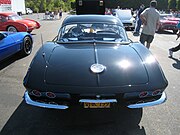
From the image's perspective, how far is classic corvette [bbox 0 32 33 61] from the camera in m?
5.33

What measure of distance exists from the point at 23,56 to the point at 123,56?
4.59 meters

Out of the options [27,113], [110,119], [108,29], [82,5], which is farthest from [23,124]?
[82,5]

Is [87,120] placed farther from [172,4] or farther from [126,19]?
[172,4]

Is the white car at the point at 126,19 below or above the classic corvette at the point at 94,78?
above

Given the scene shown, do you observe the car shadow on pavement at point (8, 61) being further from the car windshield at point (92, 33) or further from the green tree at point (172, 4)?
the green tree at point (172, 4)

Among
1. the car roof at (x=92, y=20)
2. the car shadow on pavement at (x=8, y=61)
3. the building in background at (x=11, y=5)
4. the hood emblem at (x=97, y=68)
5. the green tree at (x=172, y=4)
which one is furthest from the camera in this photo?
the green tree at (x=172, y=4)

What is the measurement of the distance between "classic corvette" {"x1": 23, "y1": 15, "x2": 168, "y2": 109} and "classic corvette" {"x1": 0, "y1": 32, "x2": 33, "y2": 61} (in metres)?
2.32

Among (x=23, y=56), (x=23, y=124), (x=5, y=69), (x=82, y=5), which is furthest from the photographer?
(x=82, y=5)

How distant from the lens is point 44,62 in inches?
120

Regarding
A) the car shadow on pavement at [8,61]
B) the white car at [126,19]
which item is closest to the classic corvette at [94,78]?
the car shadow on pavement at [8,61]

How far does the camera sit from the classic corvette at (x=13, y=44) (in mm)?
5329

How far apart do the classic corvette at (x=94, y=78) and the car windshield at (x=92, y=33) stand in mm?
507

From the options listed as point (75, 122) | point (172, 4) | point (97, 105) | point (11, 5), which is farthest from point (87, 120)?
point (172, 4)

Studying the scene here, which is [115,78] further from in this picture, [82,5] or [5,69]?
[82,5]
